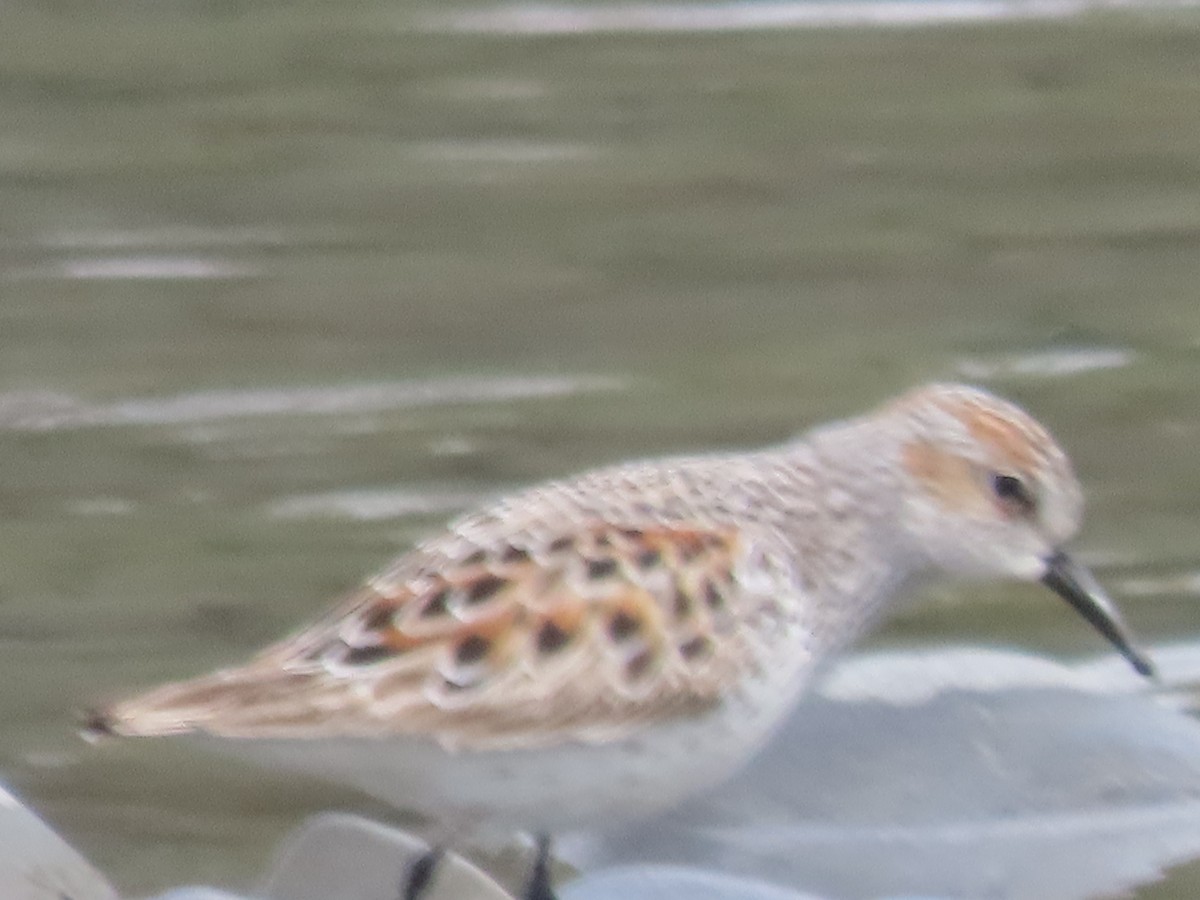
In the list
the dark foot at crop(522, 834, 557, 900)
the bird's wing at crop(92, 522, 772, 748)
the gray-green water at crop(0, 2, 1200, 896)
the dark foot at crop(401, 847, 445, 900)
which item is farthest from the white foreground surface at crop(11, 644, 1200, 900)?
the bird's wing at crop(92, 522, 772, 748)

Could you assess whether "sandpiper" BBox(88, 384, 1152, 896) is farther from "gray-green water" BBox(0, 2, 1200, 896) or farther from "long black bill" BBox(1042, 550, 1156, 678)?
"gray-green water" BBox(0, 2, 1200, 896)

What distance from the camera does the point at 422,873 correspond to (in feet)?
19.5

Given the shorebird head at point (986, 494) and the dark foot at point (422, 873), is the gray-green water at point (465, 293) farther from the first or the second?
the dark foot at point (422, 873)

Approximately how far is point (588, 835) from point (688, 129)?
5.76m

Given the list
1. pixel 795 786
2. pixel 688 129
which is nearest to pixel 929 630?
pixel 795 786

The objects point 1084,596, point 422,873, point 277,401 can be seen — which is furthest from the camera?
point 277,401

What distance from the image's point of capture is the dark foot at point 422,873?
19.5ft

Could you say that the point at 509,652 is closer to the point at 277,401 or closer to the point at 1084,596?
the point at 1084,596

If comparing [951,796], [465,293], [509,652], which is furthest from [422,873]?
[465,293]

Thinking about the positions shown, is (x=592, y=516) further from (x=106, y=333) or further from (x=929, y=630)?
(x=106, y=333)

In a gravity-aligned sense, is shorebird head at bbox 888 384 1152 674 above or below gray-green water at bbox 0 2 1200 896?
above

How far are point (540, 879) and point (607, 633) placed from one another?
51 cm

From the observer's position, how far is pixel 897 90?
1283cm

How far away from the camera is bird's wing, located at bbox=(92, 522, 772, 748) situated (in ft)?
18.6
